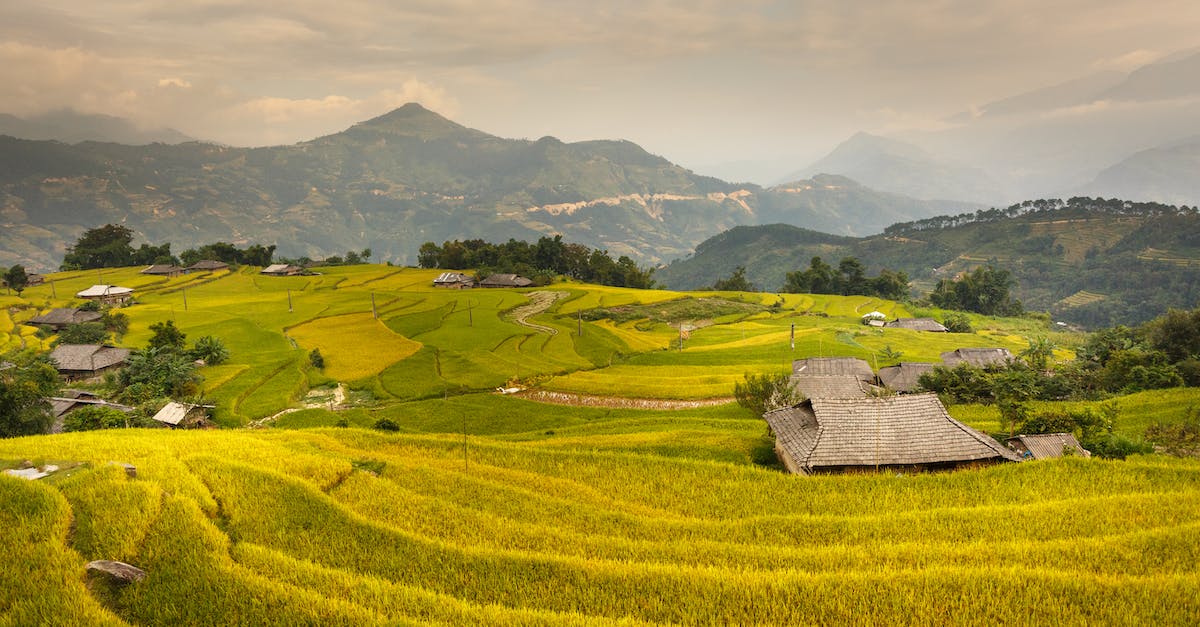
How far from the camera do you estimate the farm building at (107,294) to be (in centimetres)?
7006

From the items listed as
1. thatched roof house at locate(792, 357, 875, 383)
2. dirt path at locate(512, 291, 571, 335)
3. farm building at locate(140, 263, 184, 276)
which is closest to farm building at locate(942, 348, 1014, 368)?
thatched roof house at locate(792, 357, 875, 383)

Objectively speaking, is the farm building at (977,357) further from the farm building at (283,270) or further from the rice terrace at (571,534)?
the farm building at (283,270)

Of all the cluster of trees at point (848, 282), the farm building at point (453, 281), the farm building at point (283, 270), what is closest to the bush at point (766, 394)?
the farm building at point (453, 281)

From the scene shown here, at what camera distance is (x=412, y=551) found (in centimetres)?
964

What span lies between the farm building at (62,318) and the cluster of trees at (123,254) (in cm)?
4812

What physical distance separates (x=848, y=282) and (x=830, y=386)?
86.7 m

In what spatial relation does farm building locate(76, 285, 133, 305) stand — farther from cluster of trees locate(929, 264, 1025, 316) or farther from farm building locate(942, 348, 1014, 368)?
cluster of trees locate(929, 264, 1025, 316)

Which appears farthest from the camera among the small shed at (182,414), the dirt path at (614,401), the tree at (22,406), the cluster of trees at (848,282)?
the cluster of trees at (848,282)

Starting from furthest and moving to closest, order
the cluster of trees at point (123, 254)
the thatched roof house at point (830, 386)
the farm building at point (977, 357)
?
the cluster of trees at point (123, 254) → the farm building at point (977, 357) → the thatched roof house at point (830, 386)

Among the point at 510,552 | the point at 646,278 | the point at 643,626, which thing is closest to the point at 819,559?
the point at 643,626

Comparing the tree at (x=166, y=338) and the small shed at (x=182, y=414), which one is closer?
the small shed at (x=182, y=414)

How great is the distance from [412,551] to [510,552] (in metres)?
1.80

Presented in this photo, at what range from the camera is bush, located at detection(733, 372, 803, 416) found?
28.7 metres

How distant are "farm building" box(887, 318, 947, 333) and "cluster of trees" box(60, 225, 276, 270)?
362ft
